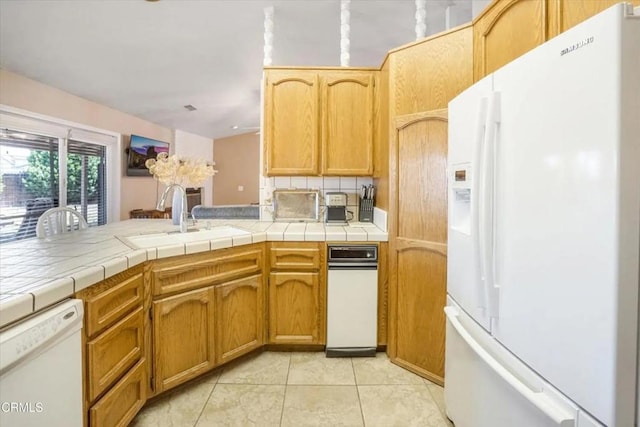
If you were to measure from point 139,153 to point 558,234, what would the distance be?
19.0 ft

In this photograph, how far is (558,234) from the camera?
889 millimetres

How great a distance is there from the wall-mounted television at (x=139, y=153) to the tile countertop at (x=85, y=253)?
298cm

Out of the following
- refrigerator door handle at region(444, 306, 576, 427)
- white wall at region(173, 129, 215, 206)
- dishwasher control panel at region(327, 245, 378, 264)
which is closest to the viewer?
refrigerator door handle at region(444, 306, 576, 427)

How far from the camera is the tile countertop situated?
1.05 metres

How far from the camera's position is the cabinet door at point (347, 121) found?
8.80ft

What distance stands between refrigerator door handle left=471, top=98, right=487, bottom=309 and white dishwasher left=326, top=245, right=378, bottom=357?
112 centimetres

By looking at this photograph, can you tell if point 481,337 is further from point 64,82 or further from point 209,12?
point 64,82

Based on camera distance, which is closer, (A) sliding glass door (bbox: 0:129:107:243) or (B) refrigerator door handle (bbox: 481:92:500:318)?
(B) refrigerator door handle (bbox: 481:92:500:318)

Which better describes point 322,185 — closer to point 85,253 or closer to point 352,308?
point 352,308

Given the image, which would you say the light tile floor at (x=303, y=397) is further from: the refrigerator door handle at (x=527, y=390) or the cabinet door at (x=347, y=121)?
the cabinet door at (x=347, y=121)

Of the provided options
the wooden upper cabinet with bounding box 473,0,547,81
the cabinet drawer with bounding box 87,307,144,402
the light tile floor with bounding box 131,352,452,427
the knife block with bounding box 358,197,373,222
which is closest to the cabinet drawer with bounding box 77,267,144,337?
the cabinet drawer with bounding box 87,307,144,402

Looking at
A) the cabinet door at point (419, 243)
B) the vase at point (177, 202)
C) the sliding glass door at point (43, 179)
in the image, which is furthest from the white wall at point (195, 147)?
the cabinet door at point (419, 243)

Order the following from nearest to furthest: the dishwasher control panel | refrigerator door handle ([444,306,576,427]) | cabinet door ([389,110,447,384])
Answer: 1. refrigerator door handle ([444,306,576,427])
2. cabinet door ([389,110,447,384])
3. the dishwasher control panel

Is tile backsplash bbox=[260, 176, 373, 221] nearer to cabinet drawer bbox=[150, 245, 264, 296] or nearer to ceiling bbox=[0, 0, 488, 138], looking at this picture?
cabinet drawer bbox=[150, 245, 264, 296]
